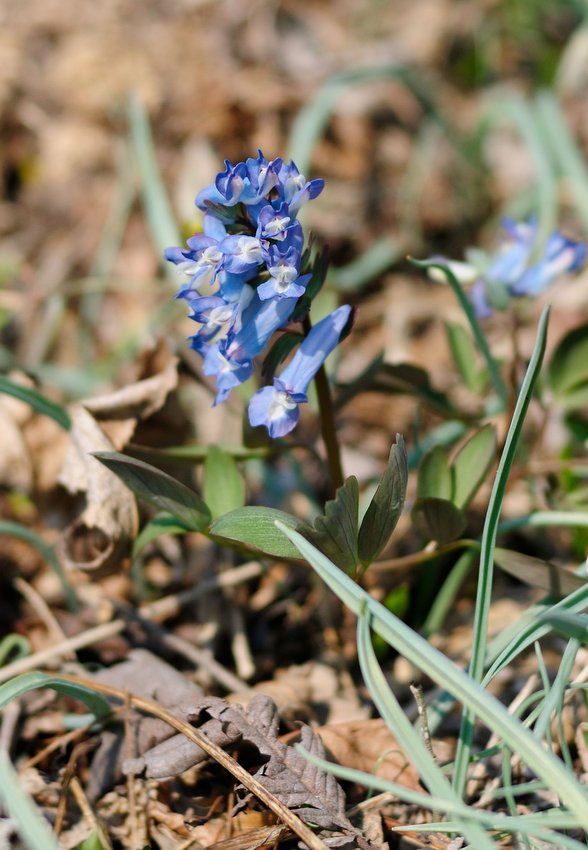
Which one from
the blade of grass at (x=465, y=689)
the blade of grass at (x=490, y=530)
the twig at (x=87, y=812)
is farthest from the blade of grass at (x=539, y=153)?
the twig at (x=87, y=812)

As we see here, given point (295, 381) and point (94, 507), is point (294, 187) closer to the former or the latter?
point (295, 381)

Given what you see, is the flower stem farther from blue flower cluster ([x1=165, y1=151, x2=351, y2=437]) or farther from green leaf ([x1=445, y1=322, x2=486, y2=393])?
green leaf ([x1=445, y1=322, x2=486, y2=393])

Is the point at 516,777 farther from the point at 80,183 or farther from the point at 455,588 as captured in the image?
the point at 80,183

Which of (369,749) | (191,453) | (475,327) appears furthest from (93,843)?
(475,327)

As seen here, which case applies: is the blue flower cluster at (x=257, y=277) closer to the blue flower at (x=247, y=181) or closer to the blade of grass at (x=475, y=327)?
the blue flower at (x=247, y=181)

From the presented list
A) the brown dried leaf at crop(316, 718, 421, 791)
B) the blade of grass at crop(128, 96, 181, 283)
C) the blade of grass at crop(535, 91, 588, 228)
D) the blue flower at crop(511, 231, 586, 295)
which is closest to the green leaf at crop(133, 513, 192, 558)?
the brown dried leaf at crop(316, 718, 421, 791)
